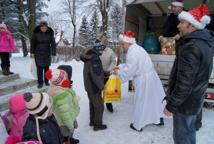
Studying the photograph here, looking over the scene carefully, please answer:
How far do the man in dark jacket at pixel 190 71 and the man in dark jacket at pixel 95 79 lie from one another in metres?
1.77

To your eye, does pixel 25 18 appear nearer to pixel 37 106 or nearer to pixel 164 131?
pixel 164 131

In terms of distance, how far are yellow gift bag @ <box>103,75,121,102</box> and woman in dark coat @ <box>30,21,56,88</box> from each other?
225cm

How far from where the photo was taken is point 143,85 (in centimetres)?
489

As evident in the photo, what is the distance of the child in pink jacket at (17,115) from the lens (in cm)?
358

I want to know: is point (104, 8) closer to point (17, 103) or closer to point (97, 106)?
point (97, 106)

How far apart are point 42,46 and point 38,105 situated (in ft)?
14.6

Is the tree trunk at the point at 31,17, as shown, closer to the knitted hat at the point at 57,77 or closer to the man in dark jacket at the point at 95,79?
the man in dark jacket at the point at 95,79

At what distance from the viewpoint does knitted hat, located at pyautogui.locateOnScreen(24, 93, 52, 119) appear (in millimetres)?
2549

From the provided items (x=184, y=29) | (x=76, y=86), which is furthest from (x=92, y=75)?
(x=76, y=86)

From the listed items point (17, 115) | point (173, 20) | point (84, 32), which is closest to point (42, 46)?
point (173, 20)

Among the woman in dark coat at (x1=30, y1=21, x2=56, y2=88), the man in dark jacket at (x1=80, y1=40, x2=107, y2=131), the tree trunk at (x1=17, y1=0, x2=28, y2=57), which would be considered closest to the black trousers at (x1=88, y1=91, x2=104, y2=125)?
the man in dark jacket at (x1=80, y1=40, x2=107, y2=131)

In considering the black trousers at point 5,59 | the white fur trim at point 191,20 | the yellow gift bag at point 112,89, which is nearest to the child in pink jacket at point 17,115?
the yellow gift bag at point 112,89

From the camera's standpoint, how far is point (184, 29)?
310 cm

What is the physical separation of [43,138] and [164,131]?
9.51 feet
